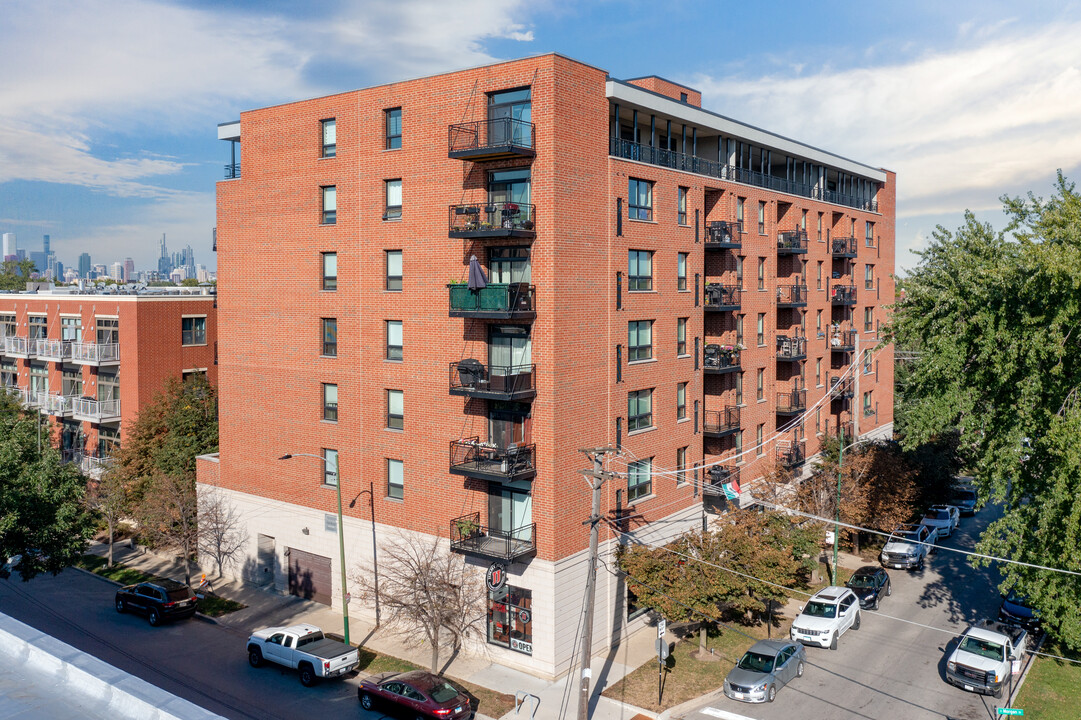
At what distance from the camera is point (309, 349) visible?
33781 millimetres

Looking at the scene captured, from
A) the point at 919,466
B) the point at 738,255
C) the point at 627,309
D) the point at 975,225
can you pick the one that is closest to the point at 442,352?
the point at 627,309

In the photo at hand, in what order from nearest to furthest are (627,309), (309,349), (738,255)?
(627,309) < (309,349) < (738,255)

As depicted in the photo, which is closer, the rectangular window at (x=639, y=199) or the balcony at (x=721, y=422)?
the rectangular window at (x=639, y=199)

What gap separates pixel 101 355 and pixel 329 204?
21.9 meters

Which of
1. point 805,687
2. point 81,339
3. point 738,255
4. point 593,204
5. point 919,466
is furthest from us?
point 81,339

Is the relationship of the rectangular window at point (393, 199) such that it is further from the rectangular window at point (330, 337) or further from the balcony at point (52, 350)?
the balcony at point (52, 350)

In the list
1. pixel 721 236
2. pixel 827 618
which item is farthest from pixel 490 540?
pixel 721 236

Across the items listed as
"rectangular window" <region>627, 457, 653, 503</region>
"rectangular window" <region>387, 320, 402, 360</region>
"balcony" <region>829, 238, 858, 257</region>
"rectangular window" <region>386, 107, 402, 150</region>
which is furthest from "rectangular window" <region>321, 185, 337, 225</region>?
"balcony" <region>829, 238, 858, 257</region>

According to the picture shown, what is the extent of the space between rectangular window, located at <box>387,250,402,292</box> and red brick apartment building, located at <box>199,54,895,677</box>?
9cm

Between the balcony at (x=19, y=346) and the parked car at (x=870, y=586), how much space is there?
Answer: 5094cm

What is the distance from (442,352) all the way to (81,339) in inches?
1237

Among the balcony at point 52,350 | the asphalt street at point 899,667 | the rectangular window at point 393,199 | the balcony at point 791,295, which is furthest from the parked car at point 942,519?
the balcony at point 52,350

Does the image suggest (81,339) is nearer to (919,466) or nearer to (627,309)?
(627,309)

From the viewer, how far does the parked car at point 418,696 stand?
2341 cm
